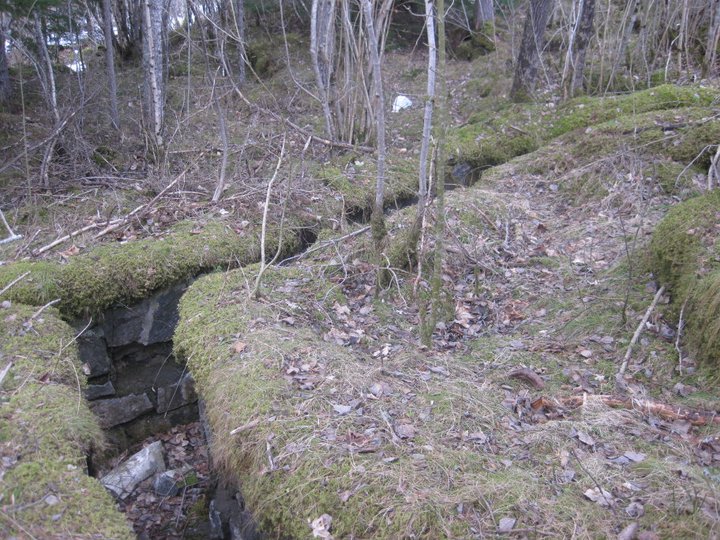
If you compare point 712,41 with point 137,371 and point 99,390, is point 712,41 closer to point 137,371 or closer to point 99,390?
point 137,371

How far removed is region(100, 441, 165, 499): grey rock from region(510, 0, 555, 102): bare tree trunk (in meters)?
7.19

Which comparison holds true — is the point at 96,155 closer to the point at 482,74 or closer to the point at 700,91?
the point at 482,74

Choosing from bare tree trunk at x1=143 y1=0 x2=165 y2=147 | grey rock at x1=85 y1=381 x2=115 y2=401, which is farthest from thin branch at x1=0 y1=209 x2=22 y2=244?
bare tree trunk at x1=143 y1=0 x2=165 y2=147

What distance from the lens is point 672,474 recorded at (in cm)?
249

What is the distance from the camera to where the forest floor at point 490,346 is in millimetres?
2480

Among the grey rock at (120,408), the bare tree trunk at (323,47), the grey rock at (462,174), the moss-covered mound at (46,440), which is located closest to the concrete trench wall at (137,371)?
the grey rock at (120,408)

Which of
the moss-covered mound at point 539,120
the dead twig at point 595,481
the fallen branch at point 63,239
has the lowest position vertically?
the dead twig at point 595,481

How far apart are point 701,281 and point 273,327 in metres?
2.93

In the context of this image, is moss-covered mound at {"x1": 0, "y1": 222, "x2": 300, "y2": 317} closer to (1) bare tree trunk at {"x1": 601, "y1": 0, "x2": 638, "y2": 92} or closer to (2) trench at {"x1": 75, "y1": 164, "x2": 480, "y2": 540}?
(2) trench at {"x1": 75, "y1": 164, "x2": 480, "y2": 540}

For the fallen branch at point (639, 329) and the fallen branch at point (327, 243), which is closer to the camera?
the fallen branch at point (639, 329)

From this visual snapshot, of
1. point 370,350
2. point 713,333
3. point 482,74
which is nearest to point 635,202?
point 713,333

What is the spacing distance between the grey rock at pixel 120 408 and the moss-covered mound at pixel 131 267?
32.3 inches

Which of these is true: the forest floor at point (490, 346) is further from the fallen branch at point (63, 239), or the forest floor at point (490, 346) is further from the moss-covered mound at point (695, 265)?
the moss-covered mound at point (695, 265)

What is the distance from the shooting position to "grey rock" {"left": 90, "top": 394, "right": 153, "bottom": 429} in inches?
184
